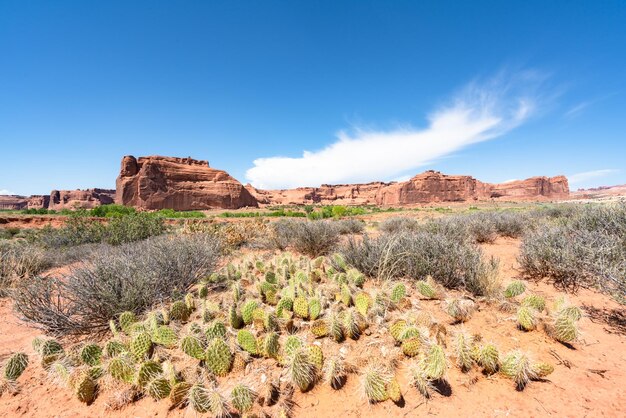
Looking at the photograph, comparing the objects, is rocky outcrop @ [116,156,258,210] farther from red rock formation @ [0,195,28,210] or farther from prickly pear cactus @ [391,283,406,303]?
red rock formation @ [0,195,28,210]

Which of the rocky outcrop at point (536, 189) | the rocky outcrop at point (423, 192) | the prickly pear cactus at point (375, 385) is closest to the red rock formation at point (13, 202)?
the rocky outcrop at point (423, 192)

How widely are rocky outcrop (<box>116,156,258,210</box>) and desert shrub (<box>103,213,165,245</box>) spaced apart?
51.0m

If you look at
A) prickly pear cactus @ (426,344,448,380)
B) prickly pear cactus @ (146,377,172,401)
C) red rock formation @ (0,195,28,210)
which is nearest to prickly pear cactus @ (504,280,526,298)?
prickly pear cactus @ (426,344,448,380)

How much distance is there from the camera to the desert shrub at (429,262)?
12.0 feet

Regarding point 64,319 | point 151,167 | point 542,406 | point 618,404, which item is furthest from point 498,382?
point 151,167

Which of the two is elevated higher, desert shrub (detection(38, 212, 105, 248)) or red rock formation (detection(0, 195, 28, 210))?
red rock formation (detection(0, 195, 28, 210))

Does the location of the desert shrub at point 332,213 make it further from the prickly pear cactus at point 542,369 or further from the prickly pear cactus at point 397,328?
the prickly pear cactus at point 542,369

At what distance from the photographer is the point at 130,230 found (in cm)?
888

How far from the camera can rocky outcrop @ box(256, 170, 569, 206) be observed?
82.1 metres

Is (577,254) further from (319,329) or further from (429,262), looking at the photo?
(319,329)

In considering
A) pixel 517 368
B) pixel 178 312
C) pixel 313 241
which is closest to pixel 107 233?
pixel 313 241

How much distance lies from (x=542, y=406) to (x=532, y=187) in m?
130

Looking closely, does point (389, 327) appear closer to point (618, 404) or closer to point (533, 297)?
point (618, 404)

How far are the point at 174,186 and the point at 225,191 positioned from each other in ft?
34.7
